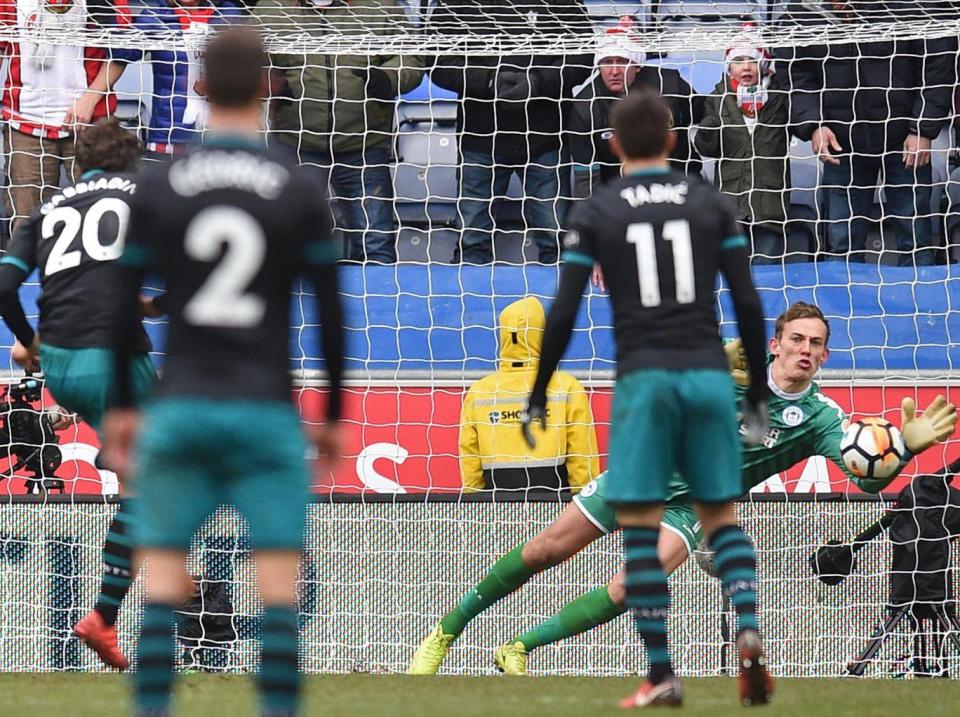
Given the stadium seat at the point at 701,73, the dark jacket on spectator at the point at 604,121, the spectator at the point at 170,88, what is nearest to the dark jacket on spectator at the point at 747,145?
the dark jacket on spectator at the point at 604,121

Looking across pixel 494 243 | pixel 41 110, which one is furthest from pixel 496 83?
pixel 41 110

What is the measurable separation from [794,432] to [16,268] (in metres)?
3.25

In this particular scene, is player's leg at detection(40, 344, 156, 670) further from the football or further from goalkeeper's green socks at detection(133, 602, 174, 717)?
the football

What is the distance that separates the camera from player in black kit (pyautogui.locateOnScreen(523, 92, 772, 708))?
5043 millimetres

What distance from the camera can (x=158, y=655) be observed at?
383 cm

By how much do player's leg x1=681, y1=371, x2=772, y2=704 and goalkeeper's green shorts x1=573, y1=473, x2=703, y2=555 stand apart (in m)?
1.36

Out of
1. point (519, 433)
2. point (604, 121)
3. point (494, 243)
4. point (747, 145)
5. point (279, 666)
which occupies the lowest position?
point (279, 666)

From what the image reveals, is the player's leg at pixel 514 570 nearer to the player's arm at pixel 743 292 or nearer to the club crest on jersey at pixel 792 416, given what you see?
the club crest on jersey at pixel 792 416

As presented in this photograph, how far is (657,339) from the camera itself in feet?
16.6

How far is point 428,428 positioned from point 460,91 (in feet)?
8.02

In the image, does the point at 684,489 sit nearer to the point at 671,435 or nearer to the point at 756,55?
the point at 671,435

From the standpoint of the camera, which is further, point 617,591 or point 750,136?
point 750,136

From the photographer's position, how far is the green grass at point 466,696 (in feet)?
17.0

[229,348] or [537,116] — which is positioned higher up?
[537,116]
